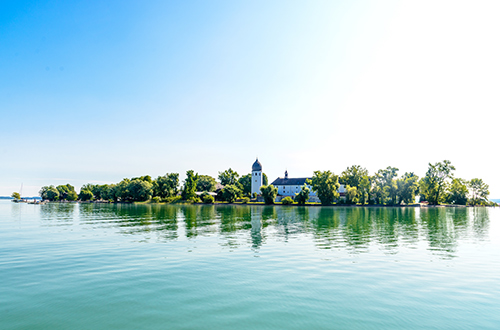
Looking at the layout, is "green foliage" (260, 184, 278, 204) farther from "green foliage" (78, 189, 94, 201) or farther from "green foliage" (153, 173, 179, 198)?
"green foliage" (78, 189, 94, 201)

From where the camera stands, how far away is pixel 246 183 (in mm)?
166125

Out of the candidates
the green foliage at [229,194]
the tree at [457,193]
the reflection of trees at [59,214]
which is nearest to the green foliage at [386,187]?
the tree at [457,193]

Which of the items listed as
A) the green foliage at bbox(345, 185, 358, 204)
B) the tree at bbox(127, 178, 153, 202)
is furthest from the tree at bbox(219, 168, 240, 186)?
the green foliage at bbox(345, 185, 358, 204)

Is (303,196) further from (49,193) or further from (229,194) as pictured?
(49,193)

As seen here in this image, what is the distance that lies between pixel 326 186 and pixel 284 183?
68.7 metres

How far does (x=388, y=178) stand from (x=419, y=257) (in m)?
97.8

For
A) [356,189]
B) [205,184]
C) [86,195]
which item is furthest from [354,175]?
[86,195]

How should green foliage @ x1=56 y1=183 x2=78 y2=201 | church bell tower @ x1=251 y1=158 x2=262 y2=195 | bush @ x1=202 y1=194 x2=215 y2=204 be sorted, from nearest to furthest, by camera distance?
bush @ x1=202 y1=194 x2=215 y2=204 < church bell tower @ x1=251 y1=158 x2=262 y2=195 < green foliage @ x1=56 y1=183 x2=78 y2=201

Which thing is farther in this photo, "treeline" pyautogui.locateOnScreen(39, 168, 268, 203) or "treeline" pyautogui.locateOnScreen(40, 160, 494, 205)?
"treeline" pyautogui.locateOnScreen(39, 168, 268, 203)

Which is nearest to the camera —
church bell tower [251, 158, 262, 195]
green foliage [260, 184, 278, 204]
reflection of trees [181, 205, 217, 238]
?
reflection of trees [181, 205, 217, 238]

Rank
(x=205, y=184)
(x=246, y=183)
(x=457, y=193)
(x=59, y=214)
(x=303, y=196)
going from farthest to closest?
(x=246, y=183) < (x=205, y=184) < (x=457, y=193) < (x=303, y=196) < (x=59, y=214)

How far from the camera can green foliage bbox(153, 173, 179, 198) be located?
14200 cm

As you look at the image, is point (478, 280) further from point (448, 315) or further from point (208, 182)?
point (208, 182)

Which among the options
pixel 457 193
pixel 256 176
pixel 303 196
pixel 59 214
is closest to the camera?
pixel 59 214
